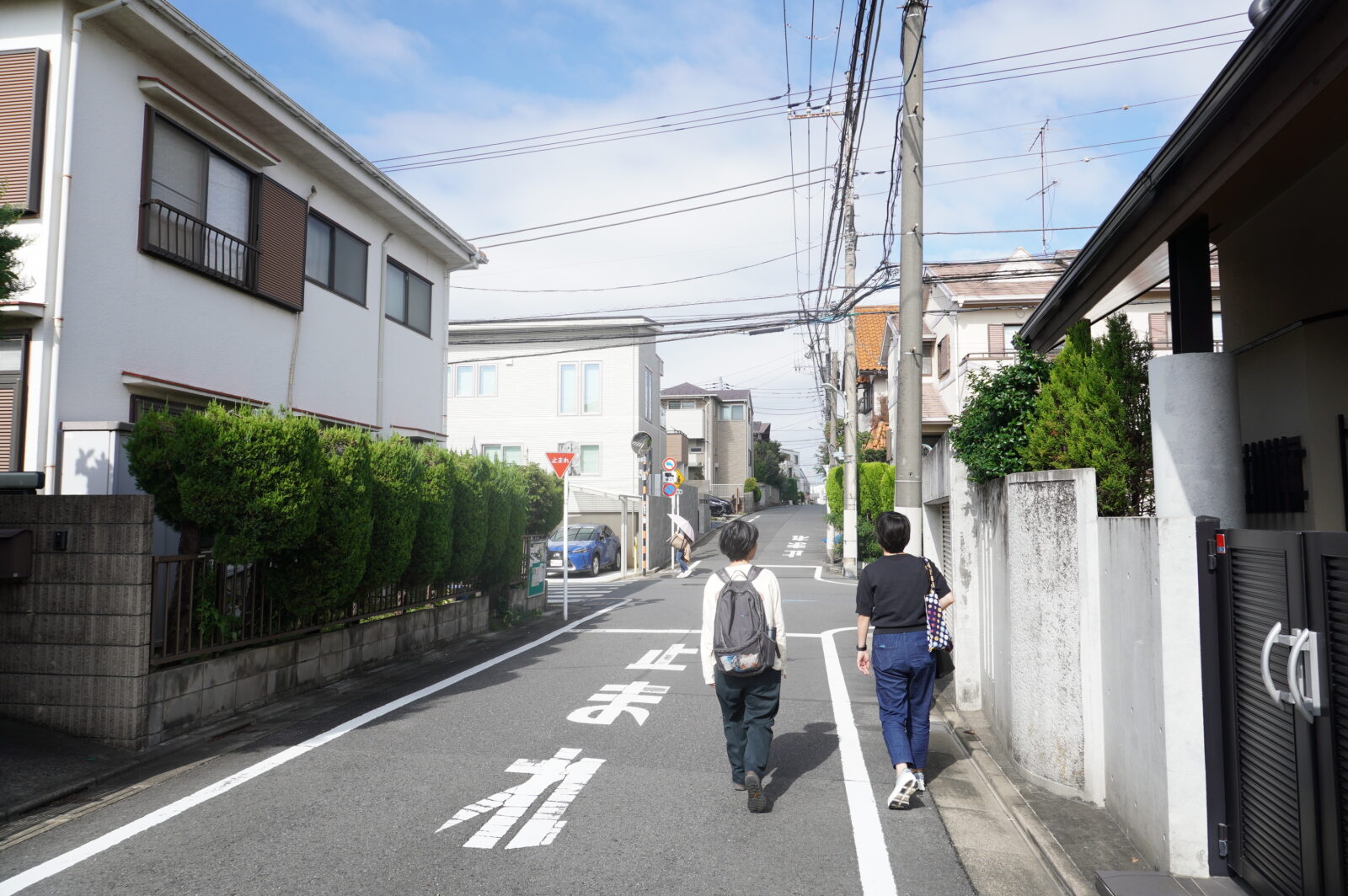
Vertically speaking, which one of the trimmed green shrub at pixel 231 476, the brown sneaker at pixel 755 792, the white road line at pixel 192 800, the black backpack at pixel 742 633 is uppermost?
the trimmed green shrub at pixel 231 476

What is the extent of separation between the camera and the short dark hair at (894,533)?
5.61 m

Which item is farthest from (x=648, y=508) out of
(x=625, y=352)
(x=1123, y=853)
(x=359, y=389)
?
(x=1123, y=853)

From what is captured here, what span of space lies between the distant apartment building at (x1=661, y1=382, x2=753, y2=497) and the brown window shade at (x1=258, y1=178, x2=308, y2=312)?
141 ft

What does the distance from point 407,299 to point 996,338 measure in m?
17.2

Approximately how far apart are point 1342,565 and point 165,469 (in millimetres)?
7447

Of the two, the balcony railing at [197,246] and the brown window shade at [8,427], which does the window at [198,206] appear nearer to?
the balcony railing at [197,246]

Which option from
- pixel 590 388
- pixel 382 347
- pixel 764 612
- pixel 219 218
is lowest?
pixel 764 612

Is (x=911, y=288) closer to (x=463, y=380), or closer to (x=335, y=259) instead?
(x=335, y=259)

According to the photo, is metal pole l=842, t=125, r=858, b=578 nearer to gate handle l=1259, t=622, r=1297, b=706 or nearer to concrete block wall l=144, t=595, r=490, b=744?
concrete block wall l=144, t=595, r=490, b=744

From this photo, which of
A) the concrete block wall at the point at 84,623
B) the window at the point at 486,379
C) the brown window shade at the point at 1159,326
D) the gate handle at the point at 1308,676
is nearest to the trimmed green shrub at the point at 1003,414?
the gate handle at the point at 1308,676

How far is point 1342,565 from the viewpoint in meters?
3.11

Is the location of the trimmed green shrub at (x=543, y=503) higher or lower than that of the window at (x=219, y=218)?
lower

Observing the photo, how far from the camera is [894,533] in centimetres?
561

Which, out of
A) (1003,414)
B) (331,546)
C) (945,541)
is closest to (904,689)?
(1003,414)
